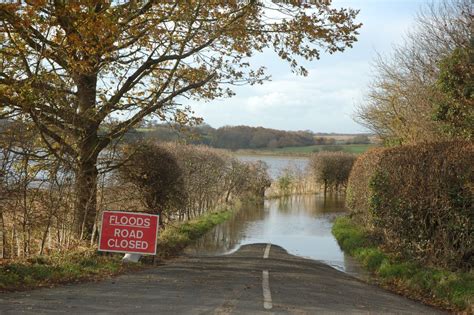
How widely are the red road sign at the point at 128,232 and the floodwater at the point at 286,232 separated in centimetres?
419

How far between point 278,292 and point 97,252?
5.46 m

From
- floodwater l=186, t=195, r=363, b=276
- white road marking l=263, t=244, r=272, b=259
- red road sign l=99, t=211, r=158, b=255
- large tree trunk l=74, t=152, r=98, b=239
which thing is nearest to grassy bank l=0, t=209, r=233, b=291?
red road sign l=99, t=211, r=158, b=255

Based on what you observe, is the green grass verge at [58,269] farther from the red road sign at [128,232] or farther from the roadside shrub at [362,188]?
the roadside shrub at [362,188]

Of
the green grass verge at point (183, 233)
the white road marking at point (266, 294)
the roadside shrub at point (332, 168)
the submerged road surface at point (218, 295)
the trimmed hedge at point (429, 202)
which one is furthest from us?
the roadside shrub at point (332, 168)

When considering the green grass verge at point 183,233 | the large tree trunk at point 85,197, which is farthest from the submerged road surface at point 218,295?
the green grass verge at point 183,233

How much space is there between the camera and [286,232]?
24.2 metres

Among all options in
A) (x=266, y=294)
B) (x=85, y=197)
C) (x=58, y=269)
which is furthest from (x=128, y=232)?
(x=266, y=294)

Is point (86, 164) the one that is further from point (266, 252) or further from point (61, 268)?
point (266, 252)

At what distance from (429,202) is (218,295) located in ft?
19.2

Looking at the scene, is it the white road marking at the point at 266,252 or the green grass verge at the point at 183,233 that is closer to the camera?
the white road marking at the point at 266,252

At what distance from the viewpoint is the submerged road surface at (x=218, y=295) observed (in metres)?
7.80

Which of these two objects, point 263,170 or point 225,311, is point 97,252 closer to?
point 225,311

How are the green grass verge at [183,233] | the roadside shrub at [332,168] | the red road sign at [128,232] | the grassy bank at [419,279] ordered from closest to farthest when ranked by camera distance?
the grassy bank at [419,279]
the red road sign at [128,232]
the green grass verge at [183,233]
the roadside shrub at [332,168]

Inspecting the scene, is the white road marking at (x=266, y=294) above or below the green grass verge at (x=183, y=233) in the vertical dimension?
above
